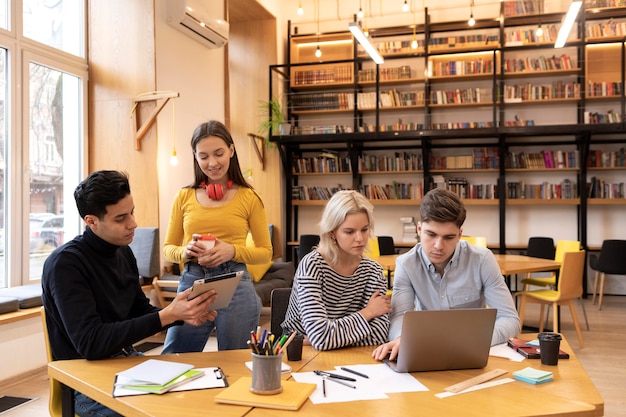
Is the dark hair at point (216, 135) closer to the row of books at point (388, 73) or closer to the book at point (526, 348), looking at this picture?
the book at point (526, 348)

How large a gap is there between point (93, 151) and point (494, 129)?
5.00 metres

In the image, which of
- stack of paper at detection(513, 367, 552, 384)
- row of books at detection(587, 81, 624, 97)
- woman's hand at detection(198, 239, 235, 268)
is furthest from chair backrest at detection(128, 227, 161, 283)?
row of books at detection(587, 81, 624, 97)

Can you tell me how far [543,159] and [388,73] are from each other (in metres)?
2.53

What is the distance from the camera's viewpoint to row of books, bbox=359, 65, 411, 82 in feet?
26.4

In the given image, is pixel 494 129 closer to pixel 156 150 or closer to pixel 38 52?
pixel 156 150

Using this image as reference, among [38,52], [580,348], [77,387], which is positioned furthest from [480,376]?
[38,52]

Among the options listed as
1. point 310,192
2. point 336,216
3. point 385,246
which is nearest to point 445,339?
point 336,216

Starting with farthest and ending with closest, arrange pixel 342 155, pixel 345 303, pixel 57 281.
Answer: pixel 342 155, pixel 345 303, pixel 57 281

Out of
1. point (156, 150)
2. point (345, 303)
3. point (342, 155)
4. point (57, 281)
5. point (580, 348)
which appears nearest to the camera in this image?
point (57, 281)

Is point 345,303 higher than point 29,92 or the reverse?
the reverse

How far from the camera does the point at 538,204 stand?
789 cm

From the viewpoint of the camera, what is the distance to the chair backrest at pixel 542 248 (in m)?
7.16

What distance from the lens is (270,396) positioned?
1.39 meters

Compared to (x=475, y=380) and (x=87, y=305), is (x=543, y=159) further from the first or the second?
(x=87, y=305)
